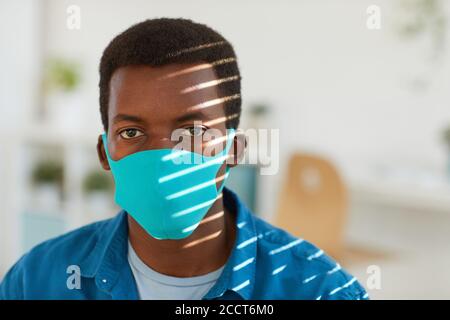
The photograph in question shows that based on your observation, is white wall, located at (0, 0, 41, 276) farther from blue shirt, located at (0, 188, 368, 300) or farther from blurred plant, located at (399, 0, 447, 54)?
blue shirt, located at (0, 188, 368, 300)

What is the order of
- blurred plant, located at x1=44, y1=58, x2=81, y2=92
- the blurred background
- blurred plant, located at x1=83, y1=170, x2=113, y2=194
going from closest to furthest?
the blurred background → blurred plant, located at x1=83, y1=170, x2=113, y2=194 → blurred plant, located at x1=44, y1=58, x2=81, y2=92

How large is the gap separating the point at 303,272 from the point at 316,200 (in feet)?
4.35

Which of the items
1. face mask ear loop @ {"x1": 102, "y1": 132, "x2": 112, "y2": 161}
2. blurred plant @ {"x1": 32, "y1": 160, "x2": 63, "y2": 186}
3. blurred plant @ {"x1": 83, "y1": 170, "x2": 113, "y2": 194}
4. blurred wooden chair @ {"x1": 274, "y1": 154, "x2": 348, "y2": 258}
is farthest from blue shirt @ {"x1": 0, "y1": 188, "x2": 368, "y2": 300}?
blurred plant @ {"x1": 32, "y1": 160, "x2": 63, "y2": 186}

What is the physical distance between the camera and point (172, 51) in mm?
670

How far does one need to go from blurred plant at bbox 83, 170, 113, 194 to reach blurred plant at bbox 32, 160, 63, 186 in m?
0.20

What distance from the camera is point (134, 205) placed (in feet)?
2.27

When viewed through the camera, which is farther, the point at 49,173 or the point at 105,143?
the point at 49,173

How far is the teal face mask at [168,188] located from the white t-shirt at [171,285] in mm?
77

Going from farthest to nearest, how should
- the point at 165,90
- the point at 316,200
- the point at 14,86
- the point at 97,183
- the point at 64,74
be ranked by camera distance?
the point at 14,86
the point at 64,74
the point at 97,183
the point at 316,200
the point at 165,90

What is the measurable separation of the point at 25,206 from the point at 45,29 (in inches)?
31.2

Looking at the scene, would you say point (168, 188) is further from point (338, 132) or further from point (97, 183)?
point (97, 183)

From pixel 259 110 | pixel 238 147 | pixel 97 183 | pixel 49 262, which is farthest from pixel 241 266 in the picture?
pixel 97 183

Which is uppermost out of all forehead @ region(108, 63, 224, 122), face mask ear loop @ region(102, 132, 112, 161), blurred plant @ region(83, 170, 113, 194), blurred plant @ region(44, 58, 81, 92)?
forehead @ region(108, 63, 224, 122)

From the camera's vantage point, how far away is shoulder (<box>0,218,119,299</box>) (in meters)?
0.80
